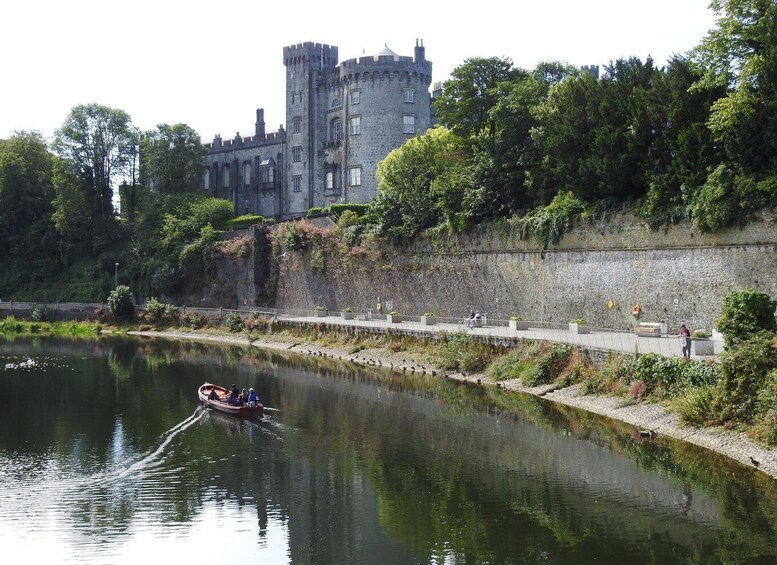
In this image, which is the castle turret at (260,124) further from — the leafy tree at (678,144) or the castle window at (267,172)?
the leafy tree at (678,144)

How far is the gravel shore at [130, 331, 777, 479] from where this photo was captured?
69.5ft

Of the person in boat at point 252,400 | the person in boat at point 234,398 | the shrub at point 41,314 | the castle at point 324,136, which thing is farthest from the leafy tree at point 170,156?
the person in boat at point 252,400

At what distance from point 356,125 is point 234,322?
16.9 metres

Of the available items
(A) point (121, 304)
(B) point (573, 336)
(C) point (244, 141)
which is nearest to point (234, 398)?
(B) point (573, 336)

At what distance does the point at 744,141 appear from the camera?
1156 inches

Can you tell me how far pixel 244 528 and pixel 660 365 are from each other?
1340 centimetres

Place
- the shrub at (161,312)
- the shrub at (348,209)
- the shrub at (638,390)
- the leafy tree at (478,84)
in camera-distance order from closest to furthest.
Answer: the shrub at (638,390)
the leafy tree at (478,84)
the shrub at (348,209)
the shrub at (161,312)

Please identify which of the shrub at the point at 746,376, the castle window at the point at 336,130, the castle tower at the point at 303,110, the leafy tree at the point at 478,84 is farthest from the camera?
the castle tower at the point at 303,110

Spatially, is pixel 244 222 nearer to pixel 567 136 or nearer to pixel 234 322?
pixel 234 322

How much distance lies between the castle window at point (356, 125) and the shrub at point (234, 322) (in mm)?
15832

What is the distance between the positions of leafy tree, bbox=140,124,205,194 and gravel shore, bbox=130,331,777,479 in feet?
98.4

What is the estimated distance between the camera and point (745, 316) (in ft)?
78.0

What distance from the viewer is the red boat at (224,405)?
29203mm

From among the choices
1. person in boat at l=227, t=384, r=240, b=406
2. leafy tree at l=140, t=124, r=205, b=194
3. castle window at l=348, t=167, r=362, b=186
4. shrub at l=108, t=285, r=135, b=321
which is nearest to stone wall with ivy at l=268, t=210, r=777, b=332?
castle window at l=348, t=167, r=362, b=186
